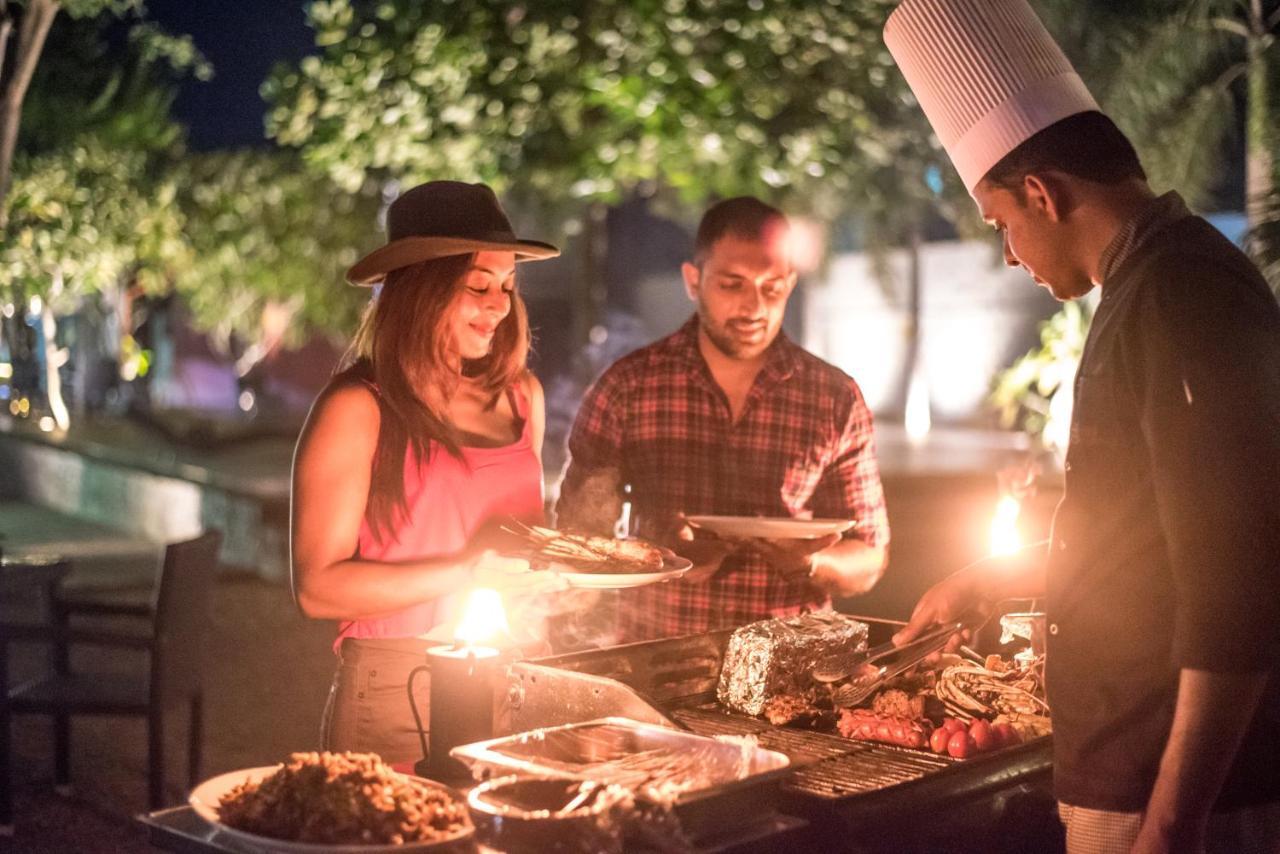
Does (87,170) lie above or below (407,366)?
above

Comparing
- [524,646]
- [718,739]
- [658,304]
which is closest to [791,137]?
[524,646]

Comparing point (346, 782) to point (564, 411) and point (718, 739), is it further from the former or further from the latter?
point (564, 411)

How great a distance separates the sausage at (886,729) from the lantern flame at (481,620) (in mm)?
874

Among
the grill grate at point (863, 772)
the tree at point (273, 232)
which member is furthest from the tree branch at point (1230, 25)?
the tree at point (273, 232)

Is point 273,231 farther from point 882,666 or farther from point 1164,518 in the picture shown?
point 1164,518

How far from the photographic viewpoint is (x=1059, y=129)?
253 centimetres

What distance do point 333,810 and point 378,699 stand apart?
1038 mm

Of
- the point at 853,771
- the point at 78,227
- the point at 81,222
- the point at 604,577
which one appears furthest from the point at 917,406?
the point at 853,771

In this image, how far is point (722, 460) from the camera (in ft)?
15.4

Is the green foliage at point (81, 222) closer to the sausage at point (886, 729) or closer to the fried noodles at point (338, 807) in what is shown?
the sausage at point (886, 729)

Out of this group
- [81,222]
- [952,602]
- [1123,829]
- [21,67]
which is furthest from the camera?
[81,222]

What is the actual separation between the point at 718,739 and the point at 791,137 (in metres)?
8.67

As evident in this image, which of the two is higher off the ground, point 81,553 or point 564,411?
point 564,411

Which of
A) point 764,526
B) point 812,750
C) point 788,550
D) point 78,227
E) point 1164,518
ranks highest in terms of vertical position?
point 78,227
